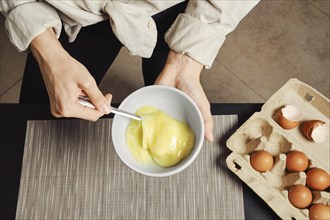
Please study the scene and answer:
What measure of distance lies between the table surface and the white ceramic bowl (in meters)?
0.17

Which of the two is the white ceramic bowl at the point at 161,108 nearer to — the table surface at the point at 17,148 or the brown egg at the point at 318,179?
the table surface at the point at 17,148

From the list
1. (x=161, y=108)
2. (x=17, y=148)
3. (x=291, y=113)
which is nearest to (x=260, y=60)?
(x=291, y=113)

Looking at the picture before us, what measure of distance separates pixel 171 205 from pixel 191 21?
371 mm

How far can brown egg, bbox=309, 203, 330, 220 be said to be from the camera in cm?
70

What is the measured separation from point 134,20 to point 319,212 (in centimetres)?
52

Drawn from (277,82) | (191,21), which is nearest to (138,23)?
(191,21)

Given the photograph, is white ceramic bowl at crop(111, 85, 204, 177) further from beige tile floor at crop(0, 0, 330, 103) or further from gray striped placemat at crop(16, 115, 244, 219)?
beige tile floor at crop(0, 0, 330, 103)

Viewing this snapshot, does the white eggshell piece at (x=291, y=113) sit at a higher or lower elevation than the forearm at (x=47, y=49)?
lower

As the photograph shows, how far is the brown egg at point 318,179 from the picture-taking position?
2.37 ft

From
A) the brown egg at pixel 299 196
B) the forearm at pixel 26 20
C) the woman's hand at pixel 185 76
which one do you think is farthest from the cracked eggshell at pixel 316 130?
the forearm at pixel 26 20

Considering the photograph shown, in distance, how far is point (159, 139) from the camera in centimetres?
60

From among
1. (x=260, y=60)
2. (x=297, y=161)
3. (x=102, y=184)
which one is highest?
(x=297, y=161)

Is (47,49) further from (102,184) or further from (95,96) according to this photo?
(102,184)

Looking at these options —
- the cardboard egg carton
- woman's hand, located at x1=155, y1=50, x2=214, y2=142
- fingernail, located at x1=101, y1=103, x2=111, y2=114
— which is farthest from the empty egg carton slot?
fingernail, located at x1=101, y1=103, x2=111, y2=114
